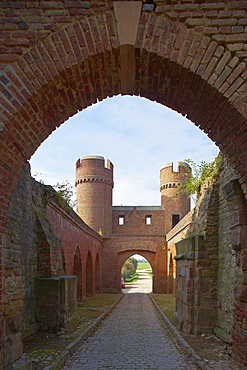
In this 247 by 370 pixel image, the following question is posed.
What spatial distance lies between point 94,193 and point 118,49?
25921 millimetres

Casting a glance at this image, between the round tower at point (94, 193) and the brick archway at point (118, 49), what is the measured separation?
2540 cm

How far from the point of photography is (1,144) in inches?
157

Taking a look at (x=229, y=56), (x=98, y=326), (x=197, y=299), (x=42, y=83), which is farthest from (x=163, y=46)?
(x=98, y=326)

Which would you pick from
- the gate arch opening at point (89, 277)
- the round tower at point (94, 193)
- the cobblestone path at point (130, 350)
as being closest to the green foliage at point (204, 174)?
the cobblestone path at point (130, 350)

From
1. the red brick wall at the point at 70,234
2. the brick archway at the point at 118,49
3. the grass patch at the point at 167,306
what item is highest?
the brick archway at the point at 118,49

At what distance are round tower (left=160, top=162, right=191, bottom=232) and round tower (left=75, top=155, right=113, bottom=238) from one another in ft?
17.9

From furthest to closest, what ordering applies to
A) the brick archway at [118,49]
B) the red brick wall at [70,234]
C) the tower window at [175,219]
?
the tower window at [175,219], the red brick wall at [70,234], the brick archway at [118,49]

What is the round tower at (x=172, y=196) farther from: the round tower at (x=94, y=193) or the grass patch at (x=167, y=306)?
the grass patch at (x=167, y=306)

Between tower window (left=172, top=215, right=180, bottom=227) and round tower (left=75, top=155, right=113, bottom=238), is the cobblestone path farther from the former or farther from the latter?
tower window (left=172, top=215, right=180, bottom=227)

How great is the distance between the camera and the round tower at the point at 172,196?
3166 cm

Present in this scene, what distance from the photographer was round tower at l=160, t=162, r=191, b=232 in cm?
3166

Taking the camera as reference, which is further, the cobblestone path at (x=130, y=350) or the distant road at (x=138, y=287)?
the distant road at (x=138, y=287)

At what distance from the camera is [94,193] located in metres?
29.7

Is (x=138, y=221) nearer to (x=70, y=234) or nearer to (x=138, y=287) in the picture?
(x=138, y=287)
